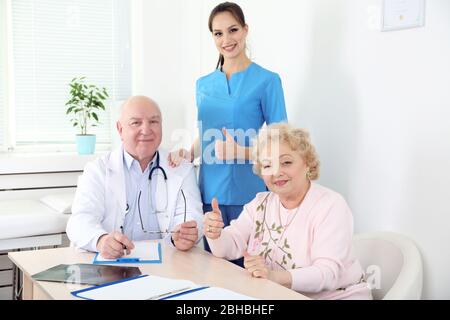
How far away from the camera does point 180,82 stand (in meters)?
3.51

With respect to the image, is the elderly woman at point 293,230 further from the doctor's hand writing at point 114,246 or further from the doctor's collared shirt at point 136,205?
the doctor's collared shirt at point 136,205

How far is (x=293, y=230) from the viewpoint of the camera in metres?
1.66

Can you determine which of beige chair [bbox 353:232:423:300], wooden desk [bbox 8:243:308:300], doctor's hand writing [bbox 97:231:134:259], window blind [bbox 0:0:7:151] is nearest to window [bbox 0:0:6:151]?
window blind [bbox 0:0:7:151]

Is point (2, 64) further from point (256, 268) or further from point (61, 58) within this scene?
A: point (256, 268)

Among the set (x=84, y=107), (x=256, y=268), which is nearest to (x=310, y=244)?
(x=256, y=268)

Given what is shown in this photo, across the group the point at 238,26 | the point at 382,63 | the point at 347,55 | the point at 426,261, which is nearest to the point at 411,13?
the point at 382,63

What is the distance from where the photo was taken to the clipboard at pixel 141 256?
163 centimetres

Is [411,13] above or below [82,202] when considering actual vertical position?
above

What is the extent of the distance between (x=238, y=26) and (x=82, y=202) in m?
0.90

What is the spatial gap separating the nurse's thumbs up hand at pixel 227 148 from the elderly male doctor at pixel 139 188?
18 cm

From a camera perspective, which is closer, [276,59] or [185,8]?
[276,59]
